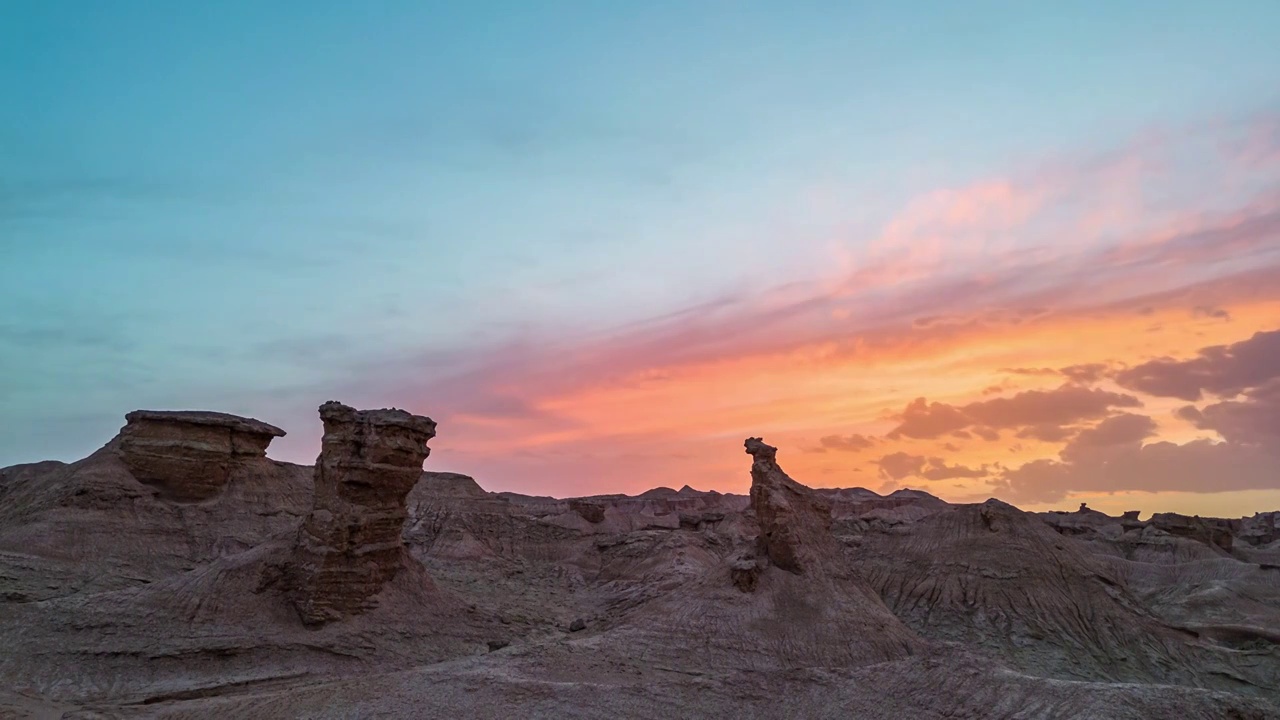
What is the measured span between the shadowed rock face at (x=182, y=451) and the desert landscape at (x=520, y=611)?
10 centimetres

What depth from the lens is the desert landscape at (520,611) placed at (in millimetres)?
19922

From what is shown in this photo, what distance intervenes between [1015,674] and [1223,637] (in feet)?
78.5

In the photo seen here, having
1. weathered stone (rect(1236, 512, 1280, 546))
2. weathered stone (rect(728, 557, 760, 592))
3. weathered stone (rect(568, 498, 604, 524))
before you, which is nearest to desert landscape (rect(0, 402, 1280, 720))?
weathered stone (rect(728, 557, 760, 592))

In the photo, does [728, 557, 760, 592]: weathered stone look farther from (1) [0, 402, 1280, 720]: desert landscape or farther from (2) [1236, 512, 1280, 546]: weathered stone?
(2) [1236, 512, 1280, 546]: weathered stone

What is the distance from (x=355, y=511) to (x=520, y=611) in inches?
339

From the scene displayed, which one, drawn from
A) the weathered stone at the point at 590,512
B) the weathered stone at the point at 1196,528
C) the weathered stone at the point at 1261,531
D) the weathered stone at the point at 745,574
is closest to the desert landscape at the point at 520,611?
the weathered stone at the point at 745,574

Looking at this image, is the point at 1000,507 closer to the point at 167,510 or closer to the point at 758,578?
the point at 758,578

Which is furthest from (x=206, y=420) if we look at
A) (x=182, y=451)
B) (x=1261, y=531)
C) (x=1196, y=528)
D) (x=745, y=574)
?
(x=1261, y=531)

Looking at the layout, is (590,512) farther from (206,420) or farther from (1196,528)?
(1196,528)

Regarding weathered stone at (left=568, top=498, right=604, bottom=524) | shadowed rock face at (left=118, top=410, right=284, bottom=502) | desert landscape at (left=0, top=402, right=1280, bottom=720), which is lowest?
desert landscape at (left=0, top=402, right=1280, bottom=720)

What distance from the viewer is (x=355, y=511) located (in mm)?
28484

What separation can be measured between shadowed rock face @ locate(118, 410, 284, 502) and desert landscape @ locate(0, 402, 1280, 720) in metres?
0.10

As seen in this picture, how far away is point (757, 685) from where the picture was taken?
20641mm

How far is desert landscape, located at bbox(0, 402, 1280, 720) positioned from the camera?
1992 centimetres
